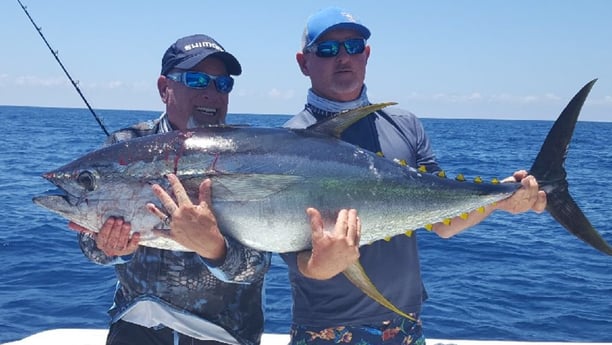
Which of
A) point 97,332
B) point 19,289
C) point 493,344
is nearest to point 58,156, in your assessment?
point 19,289

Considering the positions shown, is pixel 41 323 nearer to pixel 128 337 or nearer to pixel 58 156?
pixel 128 337

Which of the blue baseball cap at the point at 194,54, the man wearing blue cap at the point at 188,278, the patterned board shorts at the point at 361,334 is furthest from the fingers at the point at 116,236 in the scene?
the patterned board shorts at the point at 361,334

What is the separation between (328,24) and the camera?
116 inches

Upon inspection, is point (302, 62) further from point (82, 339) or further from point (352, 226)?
point (82, 339)

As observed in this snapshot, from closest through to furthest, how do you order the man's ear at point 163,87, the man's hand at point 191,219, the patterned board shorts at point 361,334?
the man's hand at point 191,219, the patterned board shorts at point 361,334, the man's ear at point 163,87

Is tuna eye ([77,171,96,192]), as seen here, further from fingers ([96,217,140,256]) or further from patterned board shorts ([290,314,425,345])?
patterned board shorts ([290,314,425,345])

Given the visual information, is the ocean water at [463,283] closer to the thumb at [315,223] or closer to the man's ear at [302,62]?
the man's ear at [302,62]

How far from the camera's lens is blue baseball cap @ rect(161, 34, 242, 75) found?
2797 mm

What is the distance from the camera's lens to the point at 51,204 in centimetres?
250

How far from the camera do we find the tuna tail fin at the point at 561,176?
271cm

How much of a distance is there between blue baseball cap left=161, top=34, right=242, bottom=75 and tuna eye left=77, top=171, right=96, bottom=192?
2.14 feet

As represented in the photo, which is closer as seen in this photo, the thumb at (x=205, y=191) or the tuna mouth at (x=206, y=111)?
the thumb at (x=205, y=191)

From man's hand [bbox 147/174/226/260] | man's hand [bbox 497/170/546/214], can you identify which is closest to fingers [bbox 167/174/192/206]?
man's hand [bbox 147/174/226/260]

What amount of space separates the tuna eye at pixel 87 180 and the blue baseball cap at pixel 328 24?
3.98 ft
